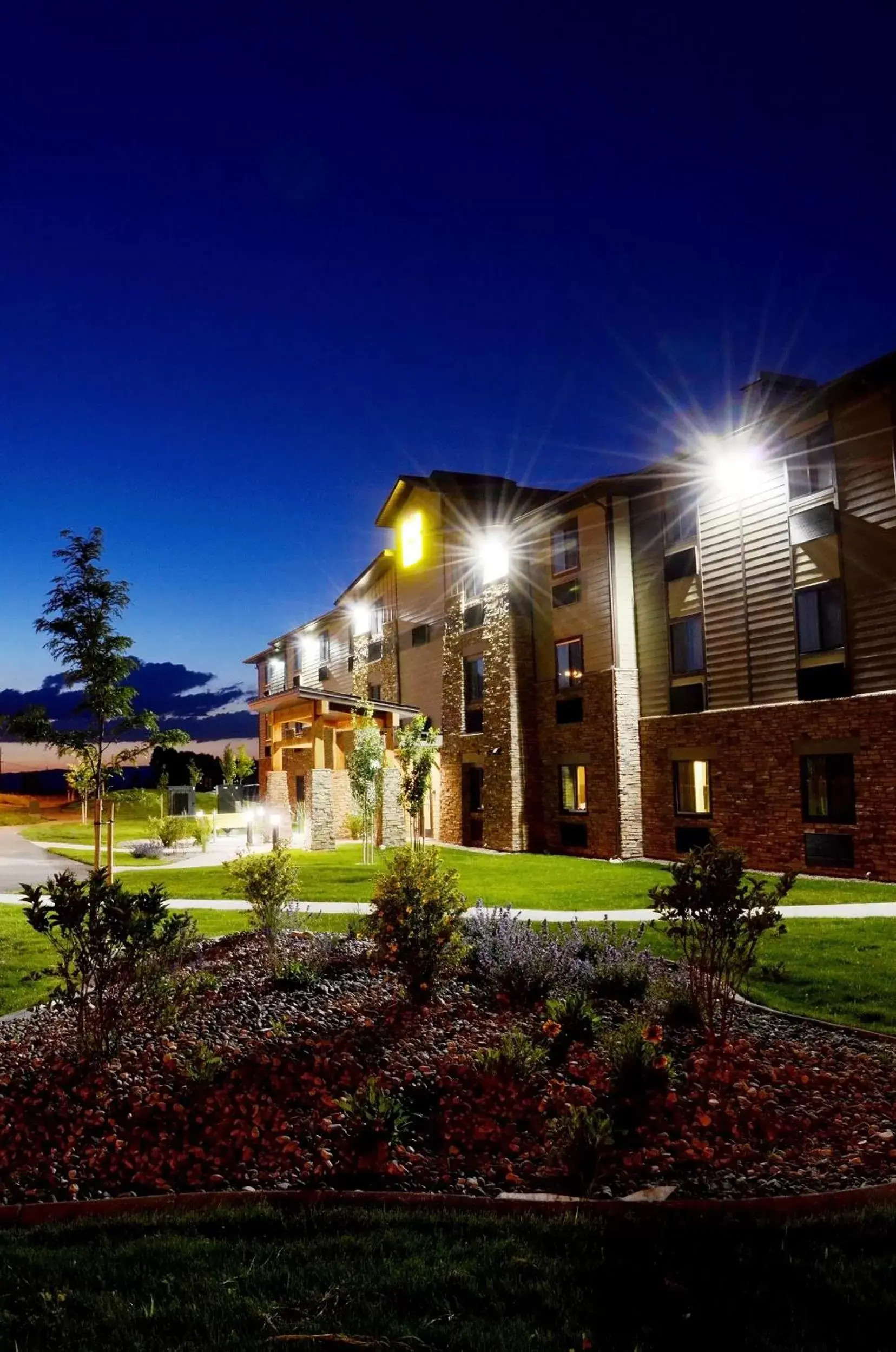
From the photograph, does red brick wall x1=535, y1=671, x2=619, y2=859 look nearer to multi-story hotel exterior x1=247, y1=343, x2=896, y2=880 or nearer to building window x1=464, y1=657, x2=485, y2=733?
multi-story hotel exterior x1=247, y1=343, x2=896, y2=880

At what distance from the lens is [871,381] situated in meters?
18.1

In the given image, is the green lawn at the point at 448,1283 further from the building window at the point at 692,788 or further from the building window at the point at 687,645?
the building window at the point at 687,645

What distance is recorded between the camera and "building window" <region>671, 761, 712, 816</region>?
72.4 feet

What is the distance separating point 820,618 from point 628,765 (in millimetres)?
6407

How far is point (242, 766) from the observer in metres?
62.1

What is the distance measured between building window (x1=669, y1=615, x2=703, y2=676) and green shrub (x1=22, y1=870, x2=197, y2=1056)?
17.4 m

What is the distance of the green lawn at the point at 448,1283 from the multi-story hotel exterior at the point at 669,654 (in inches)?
610

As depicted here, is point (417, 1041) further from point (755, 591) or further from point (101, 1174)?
point (755, 591)

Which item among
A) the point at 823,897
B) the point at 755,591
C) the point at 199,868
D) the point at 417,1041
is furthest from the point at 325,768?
the point at 417,1041

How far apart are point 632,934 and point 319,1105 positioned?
4960mm

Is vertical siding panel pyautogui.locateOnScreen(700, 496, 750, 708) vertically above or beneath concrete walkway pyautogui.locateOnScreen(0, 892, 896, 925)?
above

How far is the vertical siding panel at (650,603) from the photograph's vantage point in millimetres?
23219

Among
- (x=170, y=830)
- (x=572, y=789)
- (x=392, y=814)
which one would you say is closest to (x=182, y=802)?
(x=170, y=830)

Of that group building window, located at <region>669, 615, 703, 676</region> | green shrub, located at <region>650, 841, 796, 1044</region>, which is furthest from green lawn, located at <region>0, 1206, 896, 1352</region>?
building window, located at <region>669, 615, 703, 676</region>
